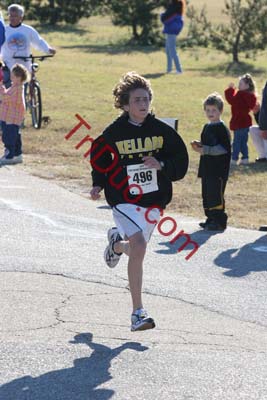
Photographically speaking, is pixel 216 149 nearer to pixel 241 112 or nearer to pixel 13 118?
pixel 13 118

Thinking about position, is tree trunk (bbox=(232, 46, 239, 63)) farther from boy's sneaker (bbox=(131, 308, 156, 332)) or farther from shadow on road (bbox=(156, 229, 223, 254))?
boy's sneaker (bbox=(131, 308, 156, 332))

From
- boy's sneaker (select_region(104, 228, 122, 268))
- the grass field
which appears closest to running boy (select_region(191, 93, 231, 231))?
the grass field

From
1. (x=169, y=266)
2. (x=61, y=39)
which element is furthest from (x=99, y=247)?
(x=61, y=39)

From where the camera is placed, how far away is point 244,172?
1475 cm

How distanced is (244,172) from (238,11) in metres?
14.9

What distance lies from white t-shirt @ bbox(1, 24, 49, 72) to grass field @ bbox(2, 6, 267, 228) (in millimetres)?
1245

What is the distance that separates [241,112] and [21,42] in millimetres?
4281

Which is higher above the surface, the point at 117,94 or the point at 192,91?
the point at 117,94

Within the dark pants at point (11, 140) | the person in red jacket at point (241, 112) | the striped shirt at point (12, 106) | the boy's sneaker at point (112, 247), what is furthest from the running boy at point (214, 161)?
the person in red jacket at point (241, 112)

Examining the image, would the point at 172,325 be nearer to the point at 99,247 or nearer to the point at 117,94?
the point at 117,94

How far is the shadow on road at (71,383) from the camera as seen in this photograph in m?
5.80

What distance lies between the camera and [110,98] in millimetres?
21828

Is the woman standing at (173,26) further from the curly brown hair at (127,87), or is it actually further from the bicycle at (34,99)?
the curly brown hair at (127,87)

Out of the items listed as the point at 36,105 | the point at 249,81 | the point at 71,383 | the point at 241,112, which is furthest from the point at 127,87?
the point at 36,105
